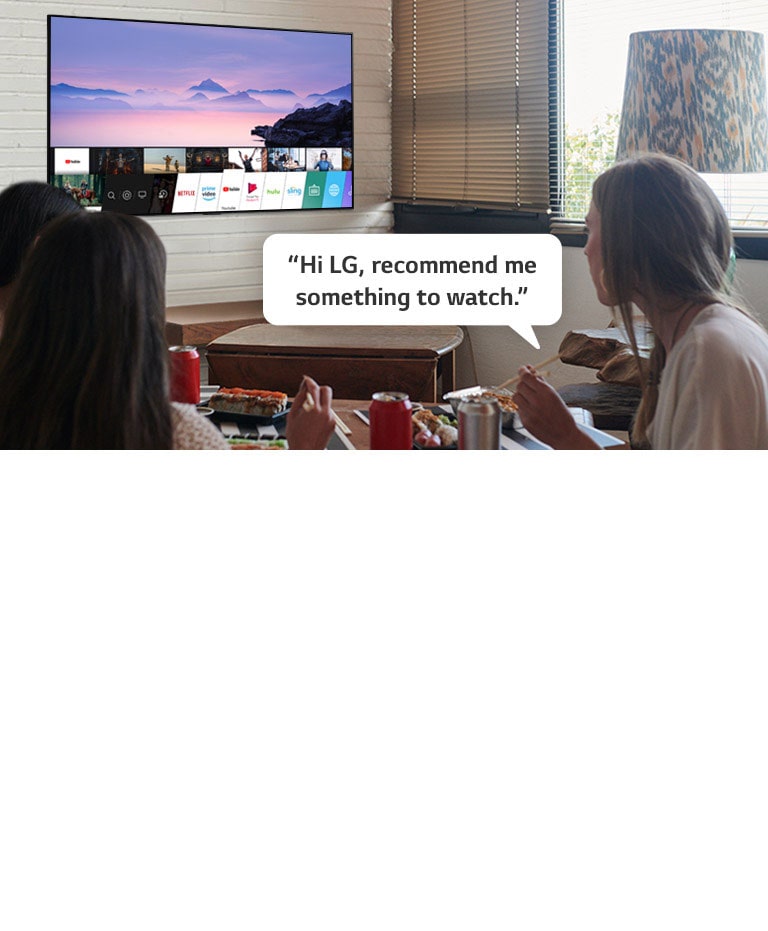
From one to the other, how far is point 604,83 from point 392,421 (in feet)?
6.28

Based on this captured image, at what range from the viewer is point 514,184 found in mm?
3066

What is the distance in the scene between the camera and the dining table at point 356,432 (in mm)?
1317

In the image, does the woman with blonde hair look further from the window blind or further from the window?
the window blind

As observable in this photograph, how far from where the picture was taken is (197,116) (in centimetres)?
303

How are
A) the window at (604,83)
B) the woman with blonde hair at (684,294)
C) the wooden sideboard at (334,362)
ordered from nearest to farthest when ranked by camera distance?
the woman with blonde hair at (684,294), the wooden sideboard at (334,362), the window at (604,83)

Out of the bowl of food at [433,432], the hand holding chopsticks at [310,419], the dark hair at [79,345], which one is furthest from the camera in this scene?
the bowl of food at [433,432]

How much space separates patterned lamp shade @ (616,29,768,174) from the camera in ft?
6.22

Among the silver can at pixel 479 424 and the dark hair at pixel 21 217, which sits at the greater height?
the dark hair at pixel 21 217

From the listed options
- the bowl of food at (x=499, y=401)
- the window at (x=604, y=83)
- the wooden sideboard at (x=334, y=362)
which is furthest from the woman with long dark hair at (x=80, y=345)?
the window at (x=604, y=83)

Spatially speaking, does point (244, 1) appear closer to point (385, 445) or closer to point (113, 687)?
point (385, 445)

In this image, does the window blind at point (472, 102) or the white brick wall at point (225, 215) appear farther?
the window blind at point (472, 102)

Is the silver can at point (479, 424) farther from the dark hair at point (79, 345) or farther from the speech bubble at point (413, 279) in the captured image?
the dark hair at point (79, 345)

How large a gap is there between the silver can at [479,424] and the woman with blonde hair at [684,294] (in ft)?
0.54

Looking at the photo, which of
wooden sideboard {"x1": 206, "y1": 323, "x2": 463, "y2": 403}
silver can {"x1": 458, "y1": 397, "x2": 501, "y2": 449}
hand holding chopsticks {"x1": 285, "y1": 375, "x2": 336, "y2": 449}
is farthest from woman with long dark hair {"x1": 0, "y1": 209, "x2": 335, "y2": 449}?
wooden sideboard {"x1": 206, "y1": 323, "x2": 463, "y2": 403}
